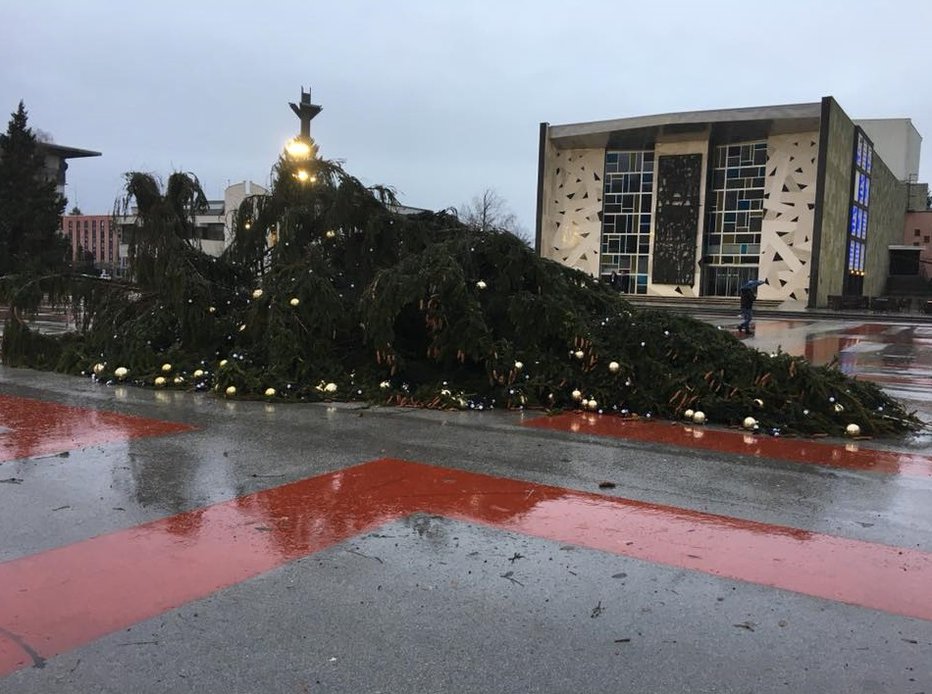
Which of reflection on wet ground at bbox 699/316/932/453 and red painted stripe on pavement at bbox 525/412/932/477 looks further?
reflection on wet ground at bbox 699/316/932/453

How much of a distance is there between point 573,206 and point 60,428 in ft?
164

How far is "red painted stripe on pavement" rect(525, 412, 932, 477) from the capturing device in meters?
6.39

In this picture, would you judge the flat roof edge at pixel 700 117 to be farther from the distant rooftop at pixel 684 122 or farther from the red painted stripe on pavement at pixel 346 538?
the red painted stripe on pavement at pixel 346 538

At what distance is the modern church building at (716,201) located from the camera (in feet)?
152

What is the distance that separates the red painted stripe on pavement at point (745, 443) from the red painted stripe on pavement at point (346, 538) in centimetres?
205

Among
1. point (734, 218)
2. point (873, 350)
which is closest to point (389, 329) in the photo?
point (873, 350)

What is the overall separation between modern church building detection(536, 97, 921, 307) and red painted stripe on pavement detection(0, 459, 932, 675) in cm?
4398

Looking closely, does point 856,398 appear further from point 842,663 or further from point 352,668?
point 352,668

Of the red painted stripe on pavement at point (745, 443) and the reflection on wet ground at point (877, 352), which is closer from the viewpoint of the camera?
the red painted stripe on pavement at point (745, 443)

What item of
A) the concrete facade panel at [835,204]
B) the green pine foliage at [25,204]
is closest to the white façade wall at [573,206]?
the concrete facade panel at [835,204]

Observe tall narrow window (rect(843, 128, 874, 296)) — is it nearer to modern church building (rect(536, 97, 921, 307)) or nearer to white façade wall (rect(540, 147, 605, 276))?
modern church building (rect(536, 97, 921, 307))

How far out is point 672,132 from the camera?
4862cm

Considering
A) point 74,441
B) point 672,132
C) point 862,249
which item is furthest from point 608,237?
point 74,441

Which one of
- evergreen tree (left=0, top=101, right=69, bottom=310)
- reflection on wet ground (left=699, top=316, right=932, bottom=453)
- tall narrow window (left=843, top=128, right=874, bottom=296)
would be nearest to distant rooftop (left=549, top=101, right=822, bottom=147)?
tall narrow window (left=843, top=128, right=874, bottom=296)
